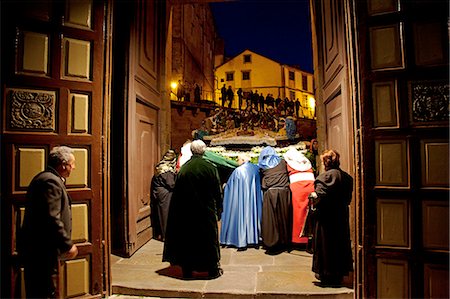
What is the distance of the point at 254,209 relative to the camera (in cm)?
598

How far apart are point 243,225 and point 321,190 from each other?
2304 millimetres

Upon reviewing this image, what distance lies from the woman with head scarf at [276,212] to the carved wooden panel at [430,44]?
3.07 metres

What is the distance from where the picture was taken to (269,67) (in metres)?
42.8

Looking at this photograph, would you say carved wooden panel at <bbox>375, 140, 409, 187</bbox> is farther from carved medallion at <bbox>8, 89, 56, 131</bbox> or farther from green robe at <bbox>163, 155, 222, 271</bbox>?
carved medallion at <bbox>8, 89, 56, 131</bbox>

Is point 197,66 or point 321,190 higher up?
point 197,66

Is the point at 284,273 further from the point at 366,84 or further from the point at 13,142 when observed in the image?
the point at 13,142

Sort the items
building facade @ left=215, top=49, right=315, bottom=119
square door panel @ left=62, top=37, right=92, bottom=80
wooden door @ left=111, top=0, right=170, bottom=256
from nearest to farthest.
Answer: square door panel @ left=62, top=37, right=92, bottom=80, wooden door @ left=111, top=0, right=170, bottom=256, building facade @ left=215, top=49, right=315, bottom=119

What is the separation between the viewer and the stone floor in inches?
155

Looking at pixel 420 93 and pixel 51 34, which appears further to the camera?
pixel 51 34

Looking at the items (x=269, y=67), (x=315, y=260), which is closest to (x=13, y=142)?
(x=315, y=260)

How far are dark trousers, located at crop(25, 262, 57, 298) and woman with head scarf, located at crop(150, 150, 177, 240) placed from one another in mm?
3469

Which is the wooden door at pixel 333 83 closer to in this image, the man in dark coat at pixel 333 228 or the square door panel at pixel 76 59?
the man in dark coat at pixel 333 228

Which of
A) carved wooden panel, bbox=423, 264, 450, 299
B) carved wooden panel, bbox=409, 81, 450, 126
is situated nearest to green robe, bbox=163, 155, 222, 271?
carved wooden panel, bbox=423, 264, 450, 299

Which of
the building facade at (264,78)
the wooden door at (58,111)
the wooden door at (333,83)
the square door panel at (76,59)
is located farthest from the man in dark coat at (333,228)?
the building facade at (264,78)
